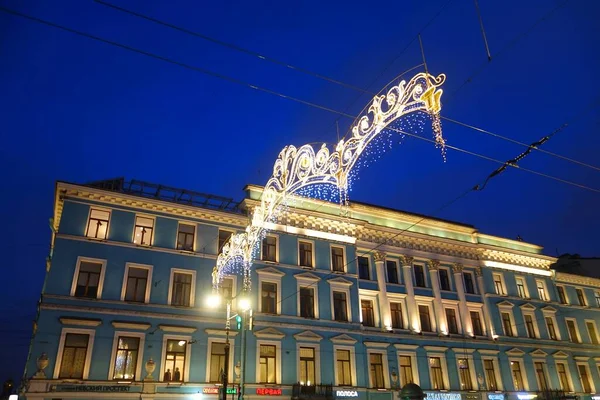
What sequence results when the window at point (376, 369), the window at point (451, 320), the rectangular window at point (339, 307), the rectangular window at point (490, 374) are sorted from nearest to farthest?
the window at point (376, 369) → the rectangular window at point (339, 307) → the rectangular window at point (490, 374) → the window at point (451, 320)

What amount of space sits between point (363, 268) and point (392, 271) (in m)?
2.59

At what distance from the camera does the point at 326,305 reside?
29.6m

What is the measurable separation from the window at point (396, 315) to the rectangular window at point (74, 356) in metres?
19.7

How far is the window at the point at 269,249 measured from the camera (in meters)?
29.1

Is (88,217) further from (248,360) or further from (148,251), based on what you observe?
(248,360)

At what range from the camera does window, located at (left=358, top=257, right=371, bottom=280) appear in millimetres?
32356

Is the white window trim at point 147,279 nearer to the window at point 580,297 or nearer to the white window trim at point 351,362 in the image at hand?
the white window trim at point 351,362

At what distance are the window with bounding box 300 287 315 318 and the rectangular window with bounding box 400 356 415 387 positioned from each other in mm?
7290

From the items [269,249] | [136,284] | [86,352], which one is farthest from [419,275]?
[86,352]

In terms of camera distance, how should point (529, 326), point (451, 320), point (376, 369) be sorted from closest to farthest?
point (376, 369), point (451, 320), point (529, 326)

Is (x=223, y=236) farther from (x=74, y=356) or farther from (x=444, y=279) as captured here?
(x=444, y=279)

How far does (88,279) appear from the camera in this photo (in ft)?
78.4

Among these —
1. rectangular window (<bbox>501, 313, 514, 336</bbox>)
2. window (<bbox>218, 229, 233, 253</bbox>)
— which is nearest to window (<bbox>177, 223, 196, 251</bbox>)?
window (<bbox>218, 229, 233, 253</bbox>)

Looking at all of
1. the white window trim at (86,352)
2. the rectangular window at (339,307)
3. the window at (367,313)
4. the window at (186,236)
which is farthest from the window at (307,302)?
the white window trim at (86,352)
